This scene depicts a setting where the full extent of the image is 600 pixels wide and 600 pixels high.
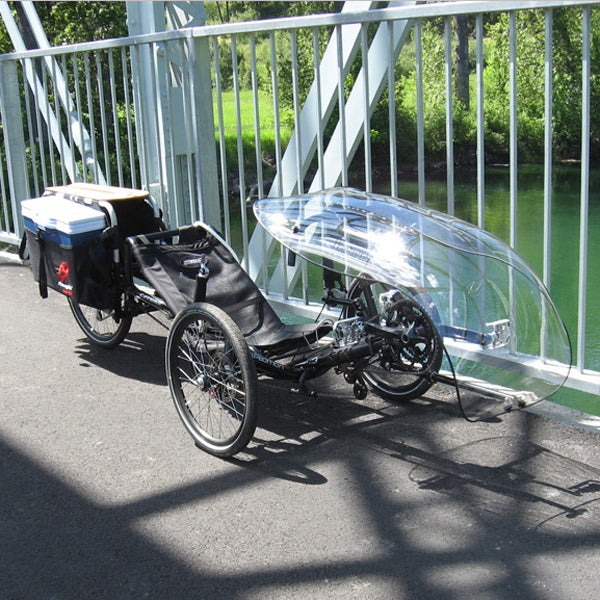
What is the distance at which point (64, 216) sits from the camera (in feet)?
15.0

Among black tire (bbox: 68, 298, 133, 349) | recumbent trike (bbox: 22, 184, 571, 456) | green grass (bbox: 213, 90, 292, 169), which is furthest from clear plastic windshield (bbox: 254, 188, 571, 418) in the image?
green grass (bbox: 213, 90, 292, 169)

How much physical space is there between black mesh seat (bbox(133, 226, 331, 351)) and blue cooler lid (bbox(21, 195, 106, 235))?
0.31m

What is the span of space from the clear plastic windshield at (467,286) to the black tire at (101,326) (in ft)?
5.18

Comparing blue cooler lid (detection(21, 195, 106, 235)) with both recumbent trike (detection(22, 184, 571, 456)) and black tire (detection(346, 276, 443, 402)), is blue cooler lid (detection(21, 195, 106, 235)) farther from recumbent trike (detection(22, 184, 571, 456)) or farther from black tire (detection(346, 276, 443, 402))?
black tire (detection(346, 276, 443, 402))

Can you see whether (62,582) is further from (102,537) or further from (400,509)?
(400,509)

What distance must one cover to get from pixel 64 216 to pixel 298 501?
2167 mm

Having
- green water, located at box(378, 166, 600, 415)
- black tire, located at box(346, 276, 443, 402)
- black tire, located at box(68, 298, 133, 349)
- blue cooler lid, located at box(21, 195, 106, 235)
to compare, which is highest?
blue cooler lid, located at box(21, 195, 106, 235)

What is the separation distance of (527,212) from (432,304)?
515 inches

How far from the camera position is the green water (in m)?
7.70

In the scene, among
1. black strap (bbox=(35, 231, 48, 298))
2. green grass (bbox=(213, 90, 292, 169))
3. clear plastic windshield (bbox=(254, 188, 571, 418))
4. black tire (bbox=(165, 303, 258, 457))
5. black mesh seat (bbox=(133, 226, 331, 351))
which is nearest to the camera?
clear plastic windshield (bbox=(254, 188, 571, 418))

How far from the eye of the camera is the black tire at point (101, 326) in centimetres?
491

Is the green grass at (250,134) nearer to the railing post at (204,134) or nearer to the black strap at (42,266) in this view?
the railing post at (204,134)

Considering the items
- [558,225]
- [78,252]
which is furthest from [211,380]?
[558,225]

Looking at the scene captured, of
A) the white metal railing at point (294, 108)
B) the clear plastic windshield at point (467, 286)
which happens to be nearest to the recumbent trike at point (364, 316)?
the clear plastic windshield at point (467, 286)
